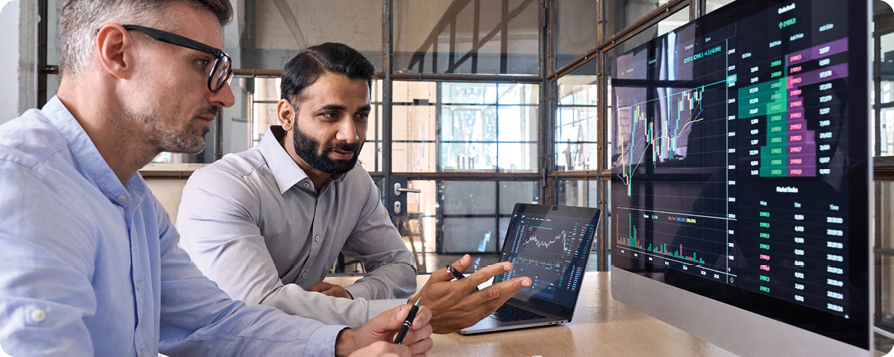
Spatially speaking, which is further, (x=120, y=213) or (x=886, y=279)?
(x=886, y=279)

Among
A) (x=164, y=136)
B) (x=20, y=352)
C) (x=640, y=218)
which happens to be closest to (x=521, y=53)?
(x=640, y=218)

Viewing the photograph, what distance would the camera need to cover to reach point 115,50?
723 millimetres

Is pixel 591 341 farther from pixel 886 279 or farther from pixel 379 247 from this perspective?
pixel 886 279

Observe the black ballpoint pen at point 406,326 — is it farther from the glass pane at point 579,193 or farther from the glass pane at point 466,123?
the glass pane at point 466,123

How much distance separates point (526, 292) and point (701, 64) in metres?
0.68

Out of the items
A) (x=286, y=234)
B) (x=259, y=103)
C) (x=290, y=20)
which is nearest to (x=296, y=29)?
(x=290, y=20)

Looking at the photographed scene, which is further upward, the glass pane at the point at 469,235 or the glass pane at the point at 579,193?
the glass pane at the point at 579,193

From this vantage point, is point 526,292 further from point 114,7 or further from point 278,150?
point 114,7

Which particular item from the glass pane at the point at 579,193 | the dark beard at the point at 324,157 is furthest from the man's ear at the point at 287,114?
the glass pane at the point at 579,193

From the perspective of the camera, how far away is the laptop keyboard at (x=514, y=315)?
116 cm

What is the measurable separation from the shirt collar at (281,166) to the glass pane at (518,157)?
10.0 ft

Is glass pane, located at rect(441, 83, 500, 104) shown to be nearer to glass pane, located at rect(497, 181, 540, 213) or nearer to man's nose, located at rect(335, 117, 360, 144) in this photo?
glass pane, located at rect(497, 181, 540, 213)

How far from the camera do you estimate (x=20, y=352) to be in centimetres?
53

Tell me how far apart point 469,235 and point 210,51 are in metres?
3.77
